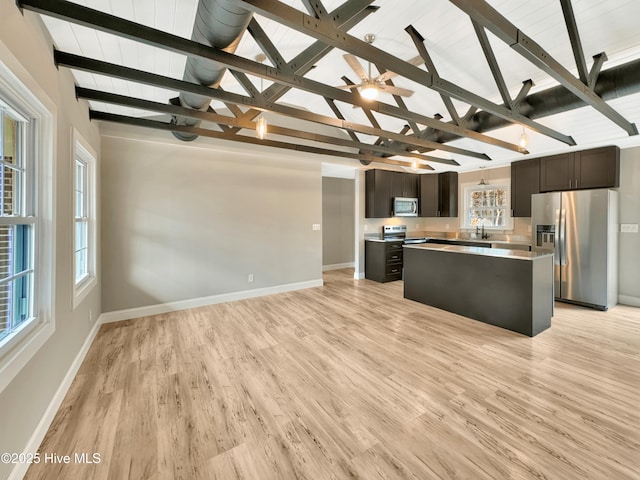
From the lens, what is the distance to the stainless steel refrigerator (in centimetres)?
416

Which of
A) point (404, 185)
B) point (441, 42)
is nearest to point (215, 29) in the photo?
point (441, 42)

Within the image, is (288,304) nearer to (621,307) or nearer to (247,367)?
(247,367)

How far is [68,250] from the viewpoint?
7.77 feet

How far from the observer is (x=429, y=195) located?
6.97 m

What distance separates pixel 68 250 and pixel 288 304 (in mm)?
2957

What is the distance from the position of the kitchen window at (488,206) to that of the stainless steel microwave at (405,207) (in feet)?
3.95

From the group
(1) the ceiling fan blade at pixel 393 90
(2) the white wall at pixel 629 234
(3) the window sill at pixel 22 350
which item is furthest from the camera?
(2) the white wall at pixel 629 234

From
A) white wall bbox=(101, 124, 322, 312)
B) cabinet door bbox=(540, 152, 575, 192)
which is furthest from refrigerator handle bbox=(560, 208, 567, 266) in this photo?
white wall bbox=(101, 124, 322, 312)

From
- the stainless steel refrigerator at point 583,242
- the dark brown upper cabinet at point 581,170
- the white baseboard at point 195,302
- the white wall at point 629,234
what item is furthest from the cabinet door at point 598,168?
the white baseboard at point 195,302

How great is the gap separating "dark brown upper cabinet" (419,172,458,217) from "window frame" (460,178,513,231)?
0.20m

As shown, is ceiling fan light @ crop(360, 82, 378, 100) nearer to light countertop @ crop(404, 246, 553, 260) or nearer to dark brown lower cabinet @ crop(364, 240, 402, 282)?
light countertop @ crop(404, 246, 553, 260)

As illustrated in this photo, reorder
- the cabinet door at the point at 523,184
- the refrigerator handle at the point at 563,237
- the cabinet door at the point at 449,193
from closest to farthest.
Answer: the refrigerator handle at the point at 563,237 < the cabinet door at the point at 523,184 < the cabinet door at the point at 449,193

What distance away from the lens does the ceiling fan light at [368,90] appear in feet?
8.44

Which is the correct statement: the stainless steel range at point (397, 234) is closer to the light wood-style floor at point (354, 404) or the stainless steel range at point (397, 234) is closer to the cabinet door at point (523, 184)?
the cabinet door at point (523, 184)
